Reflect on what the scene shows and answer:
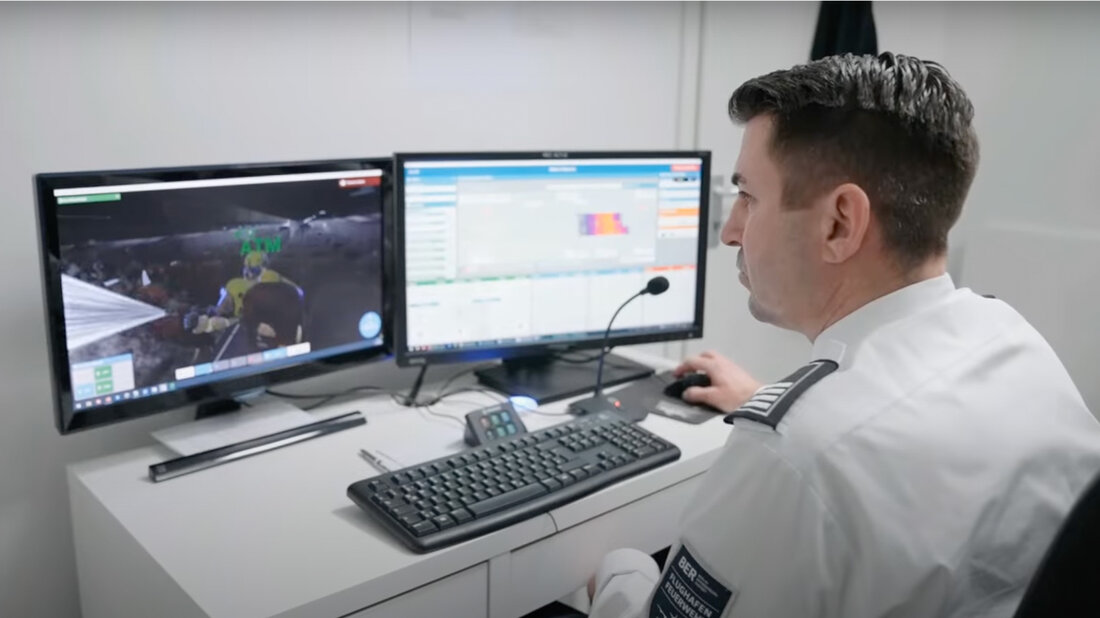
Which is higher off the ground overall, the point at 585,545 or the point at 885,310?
the point at 885,310

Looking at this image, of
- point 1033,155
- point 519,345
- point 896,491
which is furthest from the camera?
point 1033,155

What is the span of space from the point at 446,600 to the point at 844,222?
703mm

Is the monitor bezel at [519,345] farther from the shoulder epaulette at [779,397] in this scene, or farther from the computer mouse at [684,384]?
the shoulder epaulette at [779,397]

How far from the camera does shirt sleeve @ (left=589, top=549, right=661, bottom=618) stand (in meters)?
1.27

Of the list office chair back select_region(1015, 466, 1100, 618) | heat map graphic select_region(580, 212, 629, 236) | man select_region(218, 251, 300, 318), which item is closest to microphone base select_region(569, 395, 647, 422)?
heat map graphic select_region(580, 212, 629, 236)

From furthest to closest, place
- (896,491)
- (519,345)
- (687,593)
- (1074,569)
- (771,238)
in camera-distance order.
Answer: (519,345)
(771,238)
(687,593)
(896,491)
(1074,569)

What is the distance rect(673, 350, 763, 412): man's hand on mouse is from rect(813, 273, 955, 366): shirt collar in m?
0.59

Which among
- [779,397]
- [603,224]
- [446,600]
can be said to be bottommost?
[446,600]

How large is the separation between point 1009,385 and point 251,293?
1.13m

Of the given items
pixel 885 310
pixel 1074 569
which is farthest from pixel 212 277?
pixel 1074 569

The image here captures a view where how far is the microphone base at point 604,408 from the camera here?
67.8 inches

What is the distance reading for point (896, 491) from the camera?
0.96 metres

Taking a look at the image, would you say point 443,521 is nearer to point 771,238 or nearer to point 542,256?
point 771,238

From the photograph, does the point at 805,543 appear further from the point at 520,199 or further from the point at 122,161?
the point at 122,161
